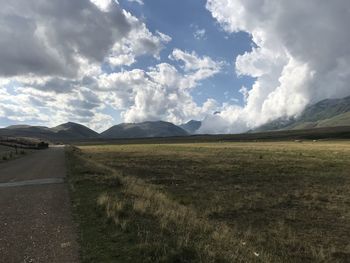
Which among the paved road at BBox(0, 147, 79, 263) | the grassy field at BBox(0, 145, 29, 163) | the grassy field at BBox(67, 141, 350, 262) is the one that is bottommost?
the grassy field at BBox(67, 141, 350, 262)

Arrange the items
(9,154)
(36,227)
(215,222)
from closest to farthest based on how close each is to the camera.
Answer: (36,227)
(215,222)
(9,154)

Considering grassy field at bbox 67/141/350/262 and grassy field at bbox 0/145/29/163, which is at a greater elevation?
grassy field at bbox 0/145/29/163

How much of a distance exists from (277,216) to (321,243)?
438 cm

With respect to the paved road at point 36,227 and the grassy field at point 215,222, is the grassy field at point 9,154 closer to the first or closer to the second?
the grassy field at point 215,222

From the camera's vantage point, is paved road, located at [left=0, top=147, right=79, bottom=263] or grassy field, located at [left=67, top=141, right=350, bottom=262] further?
grassy field, located at [left=67, top=141, right=350, bottom=262]

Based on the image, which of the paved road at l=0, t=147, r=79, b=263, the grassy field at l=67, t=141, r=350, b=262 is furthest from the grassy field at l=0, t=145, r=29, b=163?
the paved road at l=0, t=147, r=79, b=263

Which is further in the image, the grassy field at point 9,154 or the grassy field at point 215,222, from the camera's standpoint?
the grassy field at point 9,154

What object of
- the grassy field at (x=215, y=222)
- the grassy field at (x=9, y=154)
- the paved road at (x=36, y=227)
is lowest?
the grassy field at (x=215, y=222)

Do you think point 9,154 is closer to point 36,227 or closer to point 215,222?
point 36,227

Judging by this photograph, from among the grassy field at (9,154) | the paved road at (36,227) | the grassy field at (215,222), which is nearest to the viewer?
the paved road at (36,227)

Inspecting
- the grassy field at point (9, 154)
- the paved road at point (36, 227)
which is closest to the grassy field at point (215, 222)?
Answer: the paved road at point (36, 227)

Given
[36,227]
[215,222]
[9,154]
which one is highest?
[9,154]

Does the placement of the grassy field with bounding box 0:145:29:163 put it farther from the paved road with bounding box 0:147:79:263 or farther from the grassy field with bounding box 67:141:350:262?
the paved road with bounding box 0:147:79:263

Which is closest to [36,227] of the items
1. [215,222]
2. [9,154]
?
[215,222]
